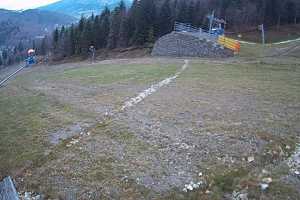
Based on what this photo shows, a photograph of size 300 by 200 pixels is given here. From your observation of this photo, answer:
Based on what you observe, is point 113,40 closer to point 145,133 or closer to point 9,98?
point 9,98

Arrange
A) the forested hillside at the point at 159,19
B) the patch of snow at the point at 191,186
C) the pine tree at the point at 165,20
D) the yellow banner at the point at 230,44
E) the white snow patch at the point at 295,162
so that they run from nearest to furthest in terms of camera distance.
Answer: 1. the patch of snow at the point at 191,186
2. the white snow patch at the point at 295,162
3. the yellow banner at the point at 230,44
4. the forested hillside at the point at 159,19
5. the pine tree at the point at 165,20

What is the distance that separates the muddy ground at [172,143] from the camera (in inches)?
512

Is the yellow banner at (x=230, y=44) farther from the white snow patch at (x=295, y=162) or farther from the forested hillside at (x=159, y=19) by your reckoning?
the white snow patch at (x=295, y=162)

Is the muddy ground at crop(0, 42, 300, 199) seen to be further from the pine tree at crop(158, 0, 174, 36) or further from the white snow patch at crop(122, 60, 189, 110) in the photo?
the pine tree at crop(158, 0, 174, 36)

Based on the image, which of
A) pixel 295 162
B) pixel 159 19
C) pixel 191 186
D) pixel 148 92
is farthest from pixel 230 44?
pixel 191 186

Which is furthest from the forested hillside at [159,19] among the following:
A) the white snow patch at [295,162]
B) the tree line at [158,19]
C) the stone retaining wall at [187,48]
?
the white snow patch at [295,162]

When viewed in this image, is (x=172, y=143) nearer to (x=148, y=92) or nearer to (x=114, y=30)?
(x=148, y=92)

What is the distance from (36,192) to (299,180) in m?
9.94

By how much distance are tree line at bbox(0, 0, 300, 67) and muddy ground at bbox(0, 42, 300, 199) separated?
4638 cm

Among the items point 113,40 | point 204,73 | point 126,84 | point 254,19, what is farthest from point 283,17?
point 126,84

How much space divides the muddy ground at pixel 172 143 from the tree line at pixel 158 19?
4638 centimetres

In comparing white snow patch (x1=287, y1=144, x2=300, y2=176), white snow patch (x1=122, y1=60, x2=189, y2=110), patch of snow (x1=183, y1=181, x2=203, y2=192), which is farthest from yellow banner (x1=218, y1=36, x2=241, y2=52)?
patch of snow (x1=183, y1=181, x2=203, y2=192)

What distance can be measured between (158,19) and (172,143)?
60.2 metres

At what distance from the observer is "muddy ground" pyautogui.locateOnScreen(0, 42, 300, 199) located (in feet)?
42.7
